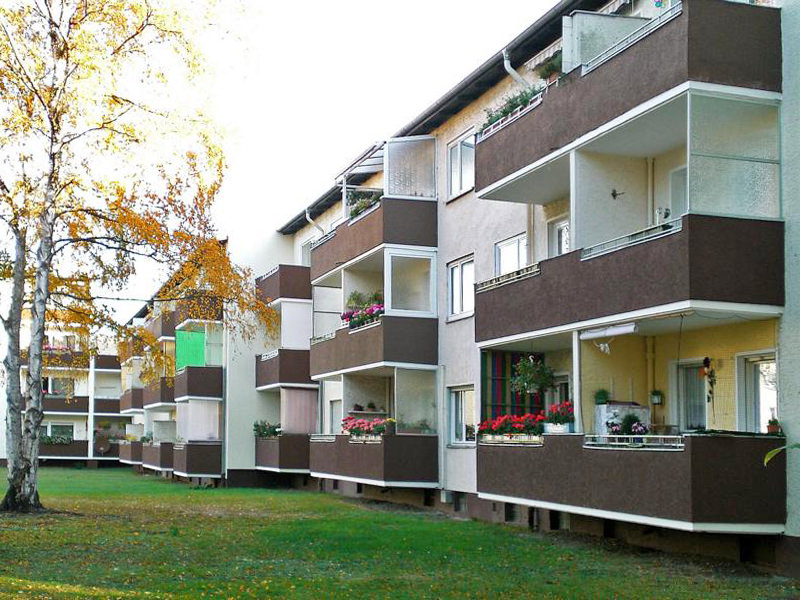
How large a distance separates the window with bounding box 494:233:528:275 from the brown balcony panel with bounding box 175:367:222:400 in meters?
20.1

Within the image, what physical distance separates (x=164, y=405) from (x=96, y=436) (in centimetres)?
2180

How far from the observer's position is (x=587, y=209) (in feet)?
58.7

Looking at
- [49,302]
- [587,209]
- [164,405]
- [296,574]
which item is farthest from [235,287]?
[164,405]

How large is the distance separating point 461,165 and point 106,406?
50941 millimetres

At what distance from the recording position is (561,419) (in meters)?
18.3

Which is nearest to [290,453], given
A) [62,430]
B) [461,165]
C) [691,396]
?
[461,165]

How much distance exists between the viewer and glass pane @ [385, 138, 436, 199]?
27.2 metres

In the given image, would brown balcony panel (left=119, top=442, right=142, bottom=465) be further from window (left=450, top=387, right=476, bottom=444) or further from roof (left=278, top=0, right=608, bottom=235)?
window (left=450, top=387, right=476, bottom=444)

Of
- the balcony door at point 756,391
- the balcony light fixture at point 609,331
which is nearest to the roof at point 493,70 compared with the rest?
the balcony light fixture at point 609,331

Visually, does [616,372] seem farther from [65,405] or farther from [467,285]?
[65,405]

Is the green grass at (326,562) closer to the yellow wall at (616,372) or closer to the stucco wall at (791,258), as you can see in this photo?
the stucco wall at (791,258)

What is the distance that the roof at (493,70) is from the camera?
20062 millimetres

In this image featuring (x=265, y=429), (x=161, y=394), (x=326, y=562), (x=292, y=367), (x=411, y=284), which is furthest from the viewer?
(x=161, y=394)

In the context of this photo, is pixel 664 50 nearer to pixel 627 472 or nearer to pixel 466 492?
pixel 627 472
